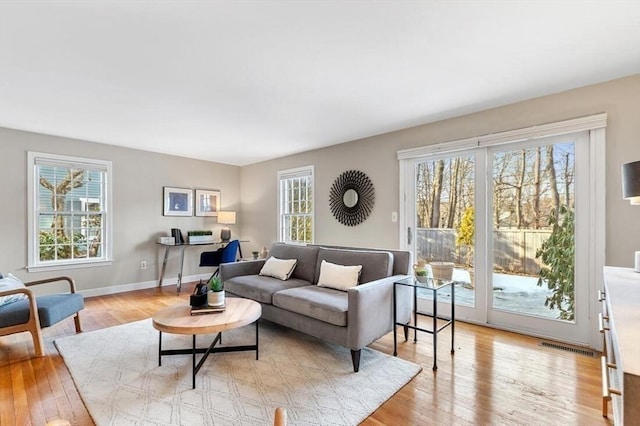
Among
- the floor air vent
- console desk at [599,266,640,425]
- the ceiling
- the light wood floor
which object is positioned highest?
the ceiling

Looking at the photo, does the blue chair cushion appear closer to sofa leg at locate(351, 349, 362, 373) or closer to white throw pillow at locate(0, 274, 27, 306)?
white throw pillow at locate(0, 274, 27, 306)

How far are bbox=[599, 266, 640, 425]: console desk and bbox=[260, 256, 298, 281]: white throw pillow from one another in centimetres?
267

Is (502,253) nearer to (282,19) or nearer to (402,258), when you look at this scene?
(402,258)

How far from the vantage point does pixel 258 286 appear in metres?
3.20

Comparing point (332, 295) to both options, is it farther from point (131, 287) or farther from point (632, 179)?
point (131, 287)

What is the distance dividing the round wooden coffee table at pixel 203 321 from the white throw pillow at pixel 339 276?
80cm

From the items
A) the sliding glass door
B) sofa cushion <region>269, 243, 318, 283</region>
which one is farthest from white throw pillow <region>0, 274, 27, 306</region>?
the sliding glass door

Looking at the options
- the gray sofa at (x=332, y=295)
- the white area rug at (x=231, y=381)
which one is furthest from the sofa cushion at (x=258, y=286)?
the white area rug at (x=231, y=381)

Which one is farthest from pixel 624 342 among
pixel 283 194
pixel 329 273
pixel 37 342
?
pixel 283 194

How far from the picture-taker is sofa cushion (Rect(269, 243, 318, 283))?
3547 millimetres

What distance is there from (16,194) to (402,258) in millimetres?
4944

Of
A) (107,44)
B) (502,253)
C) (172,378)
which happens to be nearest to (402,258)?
(502,253)

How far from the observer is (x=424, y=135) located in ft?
12.3

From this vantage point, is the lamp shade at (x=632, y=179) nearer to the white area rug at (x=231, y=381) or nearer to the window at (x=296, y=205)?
the white area rug at (x=231, y=381)
